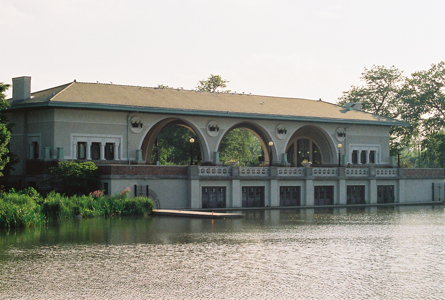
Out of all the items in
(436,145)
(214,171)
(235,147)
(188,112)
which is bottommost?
(214,171)

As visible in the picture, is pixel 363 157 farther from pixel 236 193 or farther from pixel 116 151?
pixel 116 151

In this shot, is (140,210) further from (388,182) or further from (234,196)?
(388,182)

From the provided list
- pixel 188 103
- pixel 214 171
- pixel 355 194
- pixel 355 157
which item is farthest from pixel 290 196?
pixel 188 103

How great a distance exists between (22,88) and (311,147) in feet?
96.1

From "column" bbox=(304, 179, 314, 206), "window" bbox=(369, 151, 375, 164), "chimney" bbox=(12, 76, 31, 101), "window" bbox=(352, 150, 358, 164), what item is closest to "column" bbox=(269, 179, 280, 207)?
"column" bbox=(304, 179, 314, 206)

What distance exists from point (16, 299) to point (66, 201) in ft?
76.7

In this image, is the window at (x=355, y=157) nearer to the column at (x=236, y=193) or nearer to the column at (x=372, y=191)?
the column at (x=372, y=191)

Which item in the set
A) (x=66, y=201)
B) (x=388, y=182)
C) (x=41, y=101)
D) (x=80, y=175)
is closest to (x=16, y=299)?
(x=66, y=201)

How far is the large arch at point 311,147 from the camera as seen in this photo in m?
61.4

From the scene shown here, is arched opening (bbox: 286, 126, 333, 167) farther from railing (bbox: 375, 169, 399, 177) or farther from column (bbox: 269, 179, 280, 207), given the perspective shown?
column (bbox: 269, 179, 280, 207)

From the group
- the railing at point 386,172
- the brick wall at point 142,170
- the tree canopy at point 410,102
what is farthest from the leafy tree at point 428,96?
the brick wall at point 142,170

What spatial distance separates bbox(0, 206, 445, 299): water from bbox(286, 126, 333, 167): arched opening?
2687cm

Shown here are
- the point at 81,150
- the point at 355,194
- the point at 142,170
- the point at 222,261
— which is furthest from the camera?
the point at 355,194

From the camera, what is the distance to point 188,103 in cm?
5384
